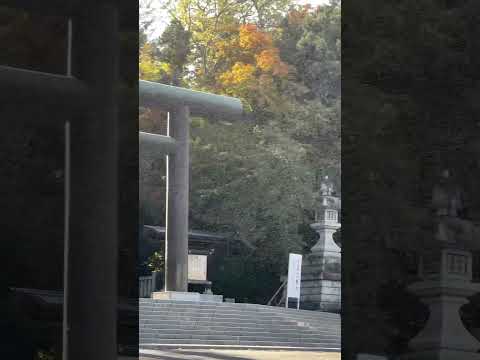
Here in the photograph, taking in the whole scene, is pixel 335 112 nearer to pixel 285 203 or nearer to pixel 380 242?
pixel 285 203

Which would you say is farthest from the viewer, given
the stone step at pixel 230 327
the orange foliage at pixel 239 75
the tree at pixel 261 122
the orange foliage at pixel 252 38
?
the orange foliage at pixel 252 38

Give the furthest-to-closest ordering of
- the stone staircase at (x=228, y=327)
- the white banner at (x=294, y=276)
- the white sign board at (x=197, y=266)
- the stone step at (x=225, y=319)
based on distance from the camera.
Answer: the white banner at (x=294, y=276), the white sign board at (x=197, y=266), the stone step at (x=225, y=319), the stone staircase at (x=228, y=327)

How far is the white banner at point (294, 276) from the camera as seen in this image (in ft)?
51.4

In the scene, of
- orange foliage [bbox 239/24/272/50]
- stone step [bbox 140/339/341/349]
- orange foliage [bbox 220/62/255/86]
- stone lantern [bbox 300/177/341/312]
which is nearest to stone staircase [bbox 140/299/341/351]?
stone step [bbox 140/339/341/349]

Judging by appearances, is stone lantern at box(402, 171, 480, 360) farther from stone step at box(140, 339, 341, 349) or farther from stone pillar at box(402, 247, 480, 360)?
stone step at box(140, 339, 341, 349)

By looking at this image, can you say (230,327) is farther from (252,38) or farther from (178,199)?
(252,38)

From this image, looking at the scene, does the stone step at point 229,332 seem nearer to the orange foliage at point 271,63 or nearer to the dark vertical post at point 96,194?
the orange foliage at point 271,63

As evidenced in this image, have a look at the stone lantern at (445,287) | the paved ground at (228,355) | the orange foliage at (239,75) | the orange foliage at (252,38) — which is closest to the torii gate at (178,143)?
the paved ground at (228,355)

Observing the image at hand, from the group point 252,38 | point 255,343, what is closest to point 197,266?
point 255,343

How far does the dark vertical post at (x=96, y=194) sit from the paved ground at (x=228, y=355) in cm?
731

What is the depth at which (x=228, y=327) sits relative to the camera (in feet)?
42.8

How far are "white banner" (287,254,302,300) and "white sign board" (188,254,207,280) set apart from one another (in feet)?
5.25

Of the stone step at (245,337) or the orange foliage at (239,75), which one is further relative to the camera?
the orange foliage at (239,75)

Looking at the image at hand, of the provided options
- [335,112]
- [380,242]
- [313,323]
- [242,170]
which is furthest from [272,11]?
[380,242]
